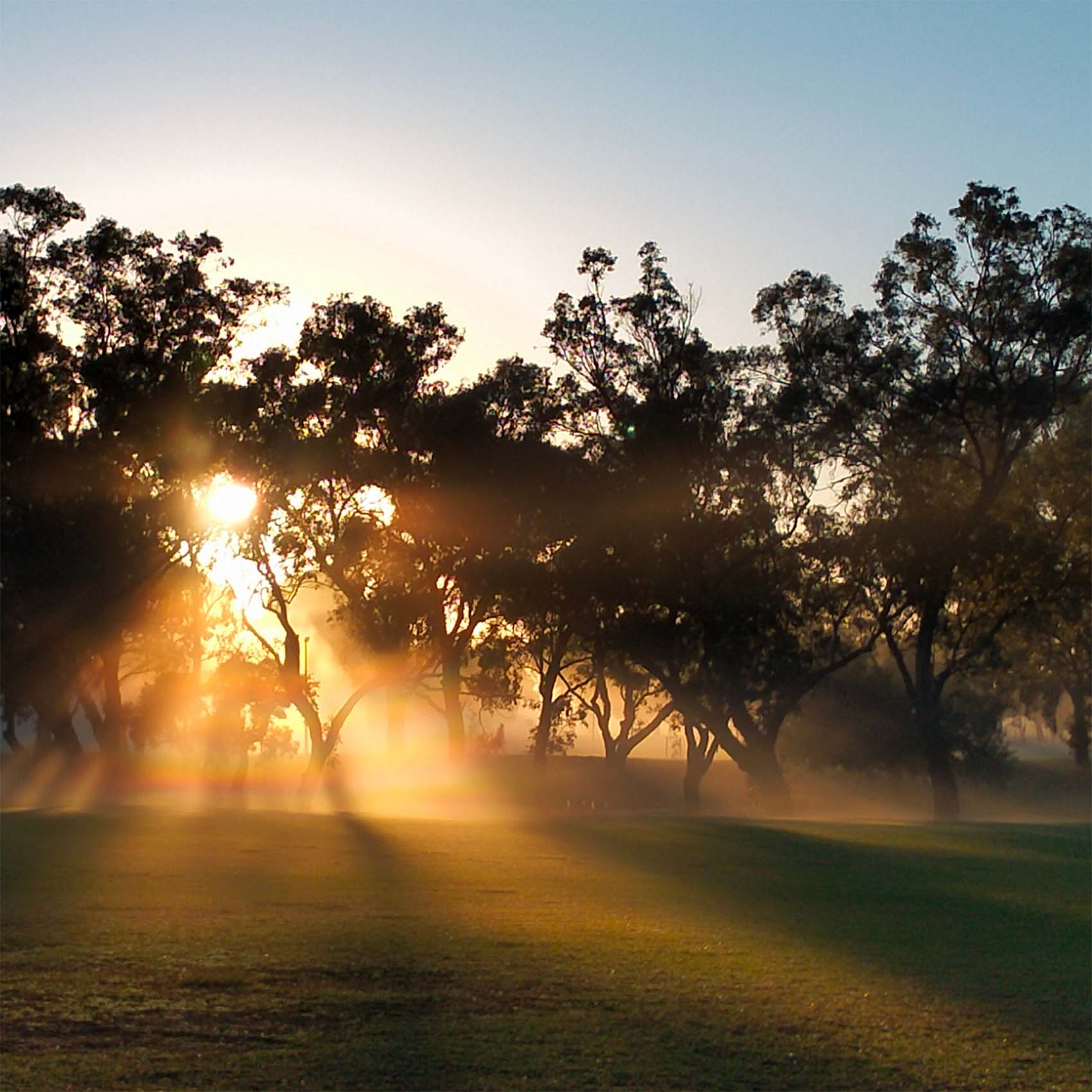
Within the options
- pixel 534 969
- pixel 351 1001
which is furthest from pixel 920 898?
pixel 351 1001

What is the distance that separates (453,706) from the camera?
5097 cm

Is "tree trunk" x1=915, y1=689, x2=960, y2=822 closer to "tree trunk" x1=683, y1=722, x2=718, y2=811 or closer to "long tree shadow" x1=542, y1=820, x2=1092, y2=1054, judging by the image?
"tree trunk" x1=683, y1=722, x2=718, y2=811

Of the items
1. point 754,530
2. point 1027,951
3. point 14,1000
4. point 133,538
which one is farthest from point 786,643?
point 14,1000

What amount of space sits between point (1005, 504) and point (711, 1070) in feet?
122

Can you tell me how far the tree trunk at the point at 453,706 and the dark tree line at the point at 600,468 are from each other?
8.80ft

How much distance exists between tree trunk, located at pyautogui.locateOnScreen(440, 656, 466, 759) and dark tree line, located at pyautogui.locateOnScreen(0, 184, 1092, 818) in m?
2.68

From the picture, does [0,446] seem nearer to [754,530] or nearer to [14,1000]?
[754,530]

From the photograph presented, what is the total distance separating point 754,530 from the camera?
4234 centimetres

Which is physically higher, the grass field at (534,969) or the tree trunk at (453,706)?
the tree trunk at (453,706)

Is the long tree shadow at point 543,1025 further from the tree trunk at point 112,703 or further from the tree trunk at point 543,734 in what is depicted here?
the tree trunk at point 543,734

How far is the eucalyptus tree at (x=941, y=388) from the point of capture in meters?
40.3

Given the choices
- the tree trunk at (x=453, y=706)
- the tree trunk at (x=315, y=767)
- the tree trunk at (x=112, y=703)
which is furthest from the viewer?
the tree trunk at (x=453, y=706)

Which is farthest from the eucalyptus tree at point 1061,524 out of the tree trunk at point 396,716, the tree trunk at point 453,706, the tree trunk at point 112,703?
the tree trunk at point 112,703

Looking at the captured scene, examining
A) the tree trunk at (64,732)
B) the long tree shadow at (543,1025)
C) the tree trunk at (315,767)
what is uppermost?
the tree trunk at (64,732)
